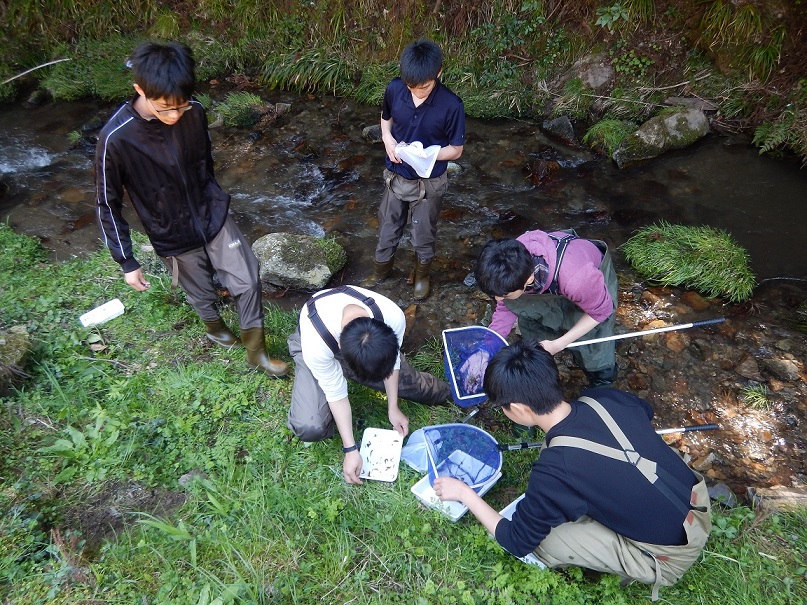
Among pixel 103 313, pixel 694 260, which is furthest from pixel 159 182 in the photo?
pixel 694 260

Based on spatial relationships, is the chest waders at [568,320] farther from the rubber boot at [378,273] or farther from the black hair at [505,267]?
the rubber boot at [378,273]

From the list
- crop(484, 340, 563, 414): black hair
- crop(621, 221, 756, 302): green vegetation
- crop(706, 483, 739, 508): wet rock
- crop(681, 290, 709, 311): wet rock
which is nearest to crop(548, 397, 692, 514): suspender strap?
crop(484, 340, 563, 414): black hair

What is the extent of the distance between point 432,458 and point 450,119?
237 centimetres

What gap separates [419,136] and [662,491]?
276 cm

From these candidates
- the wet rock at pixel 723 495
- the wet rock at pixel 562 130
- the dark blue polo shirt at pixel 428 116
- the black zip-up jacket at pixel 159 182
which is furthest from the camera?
the wet rock at pixel 562 130

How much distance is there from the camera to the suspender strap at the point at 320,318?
2.56 meters

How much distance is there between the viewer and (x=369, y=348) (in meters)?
2.24

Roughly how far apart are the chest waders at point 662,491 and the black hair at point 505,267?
674mm

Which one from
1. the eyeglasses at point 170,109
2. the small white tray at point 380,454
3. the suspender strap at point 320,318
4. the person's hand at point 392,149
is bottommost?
the small white tray at point 380,454

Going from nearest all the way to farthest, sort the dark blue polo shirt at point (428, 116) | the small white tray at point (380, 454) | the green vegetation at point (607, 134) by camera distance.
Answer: the small white tray at point (380, 454) → the dark blue polo shirt at point (428, 116) → the green vegetation at point (607, 134)

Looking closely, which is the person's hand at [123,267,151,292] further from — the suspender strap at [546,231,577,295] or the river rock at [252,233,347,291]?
the suspender strap at [546,231,577,295]

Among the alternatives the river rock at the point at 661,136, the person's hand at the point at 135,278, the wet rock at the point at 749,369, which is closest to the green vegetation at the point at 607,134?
the river rock at the point at 661,136

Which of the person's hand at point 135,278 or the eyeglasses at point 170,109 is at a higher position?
the eyeglasses at point 170,109

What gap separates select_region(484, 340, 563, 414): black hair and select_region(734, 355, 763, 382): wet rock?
8.76 feet
